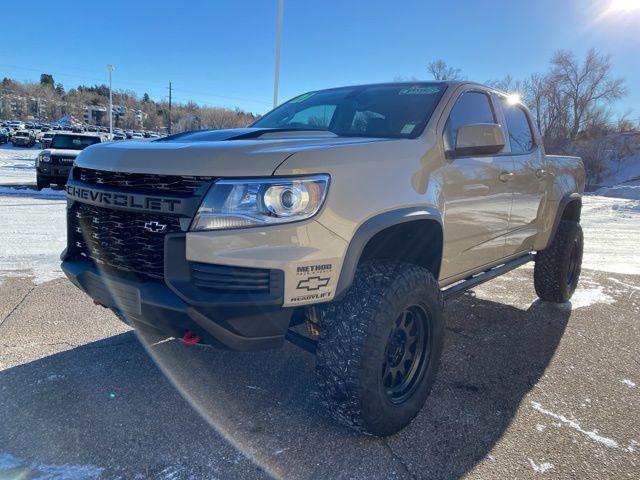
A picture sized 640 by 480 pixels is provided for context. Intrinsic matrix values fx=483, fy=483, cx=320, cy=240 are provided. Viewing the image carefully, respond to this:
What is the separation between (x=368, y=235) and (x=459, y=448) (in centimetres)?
123

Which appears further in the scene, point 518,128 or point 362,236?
point 518,128

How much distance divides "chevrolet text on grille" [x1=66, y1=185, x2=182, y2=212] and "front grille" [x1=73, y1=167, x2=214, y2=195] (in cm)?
5

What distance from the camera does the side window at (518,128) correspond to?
4.03 meters

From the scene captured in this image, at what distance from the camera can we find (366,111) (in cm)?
349

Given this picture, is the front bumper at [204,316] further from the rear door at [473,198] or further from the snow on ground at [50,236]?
the snow on ground at [50,236]

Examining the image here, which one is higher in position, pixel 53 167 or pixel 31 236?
pixel 53 167

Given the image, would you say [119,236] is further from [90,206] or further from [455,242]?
[455,242]

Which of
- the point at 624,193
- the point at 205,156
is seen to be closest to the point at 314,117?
the point at 205,156

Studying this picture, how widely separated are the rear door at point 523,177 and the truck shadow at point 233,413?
0.98 metres

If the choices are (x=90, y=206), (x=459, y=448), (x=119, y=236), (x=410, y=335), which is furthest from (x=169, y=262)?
(x=459, y=448)

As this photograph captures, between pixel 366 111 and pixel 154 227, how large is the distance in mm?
1875

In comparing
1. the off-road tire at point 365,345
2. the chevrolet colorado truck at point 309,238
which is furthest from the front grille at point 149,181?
the off-road tire at point 365,345

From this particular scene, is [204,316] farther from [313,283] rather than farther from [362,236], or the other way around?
[362,236]

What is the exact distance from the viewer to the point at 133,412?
107 inches
